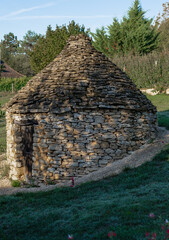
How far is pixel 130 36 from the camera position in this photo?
93.2 ft

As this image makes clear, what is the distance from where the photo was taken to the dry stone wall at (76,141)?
872 cm

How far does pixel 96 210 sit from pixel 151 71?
64.5 feet

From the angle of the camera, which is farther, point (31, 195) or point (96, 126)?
point (96, 126)

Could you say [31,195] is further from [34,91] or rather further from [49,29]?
[49,29]

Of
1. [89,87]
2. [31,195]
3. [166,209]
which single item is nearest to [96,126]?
[89,87]

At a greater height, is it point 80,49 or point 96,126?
point 80,49

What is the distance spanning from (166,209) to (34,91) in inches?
242

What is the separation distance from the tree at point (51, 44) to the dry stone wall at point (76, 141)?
21.2 m

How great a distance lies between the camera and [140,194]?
5938 millimetres

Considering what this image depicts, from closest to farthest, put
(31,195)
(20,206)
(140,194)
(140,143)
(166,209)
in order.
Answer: (166,209), (140,194), (20,206), (31,195), (140,143)

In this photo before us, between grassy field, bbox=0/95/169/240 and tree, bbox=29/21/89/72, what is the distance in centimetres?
2321

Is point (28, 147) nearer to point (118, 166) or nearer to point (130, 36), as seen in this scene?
point (118, 166)

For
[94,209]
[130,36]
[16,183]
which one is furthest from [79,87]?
[130,36]

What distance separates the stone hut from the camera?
8734 millimetres
